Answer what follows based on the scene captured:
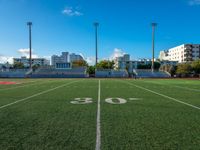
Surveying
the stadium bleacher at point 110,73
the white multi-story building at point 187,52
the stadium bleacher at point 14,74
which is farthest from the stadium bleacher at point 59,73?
the white multi-story building at point 187,52

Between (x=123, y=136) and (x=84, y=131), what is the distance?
2.84 feet

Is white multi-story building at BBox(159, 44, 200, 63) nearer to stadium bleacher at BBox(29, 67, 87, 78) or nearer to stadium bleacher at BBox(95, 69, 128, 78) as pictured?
stadium bleacher at BBox(95, 69, 128, 78)

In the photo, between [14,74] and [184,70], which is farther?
[184,70]

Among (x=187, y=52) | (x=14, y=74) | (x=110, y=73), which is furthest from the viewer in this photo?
(x=187, y=52)

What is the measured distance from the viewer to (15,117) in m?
5.63

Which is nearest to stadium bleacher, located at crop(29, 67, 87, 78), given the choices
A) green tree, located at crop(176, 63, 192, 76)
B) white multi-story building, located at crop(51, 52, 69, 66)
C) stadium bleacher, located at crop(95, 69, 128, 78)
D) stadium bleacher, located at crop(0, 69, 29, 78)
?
stadium bleacher, located at crop(0, 69, 29, 78)

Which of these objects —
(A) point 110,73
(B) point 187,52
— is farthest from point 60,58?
(A) point 110,73

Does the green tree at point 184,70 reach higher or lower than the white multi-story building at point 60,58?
lower

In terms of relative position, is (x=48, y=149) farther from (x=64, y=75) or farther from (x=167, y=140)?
(x=64, y=75)

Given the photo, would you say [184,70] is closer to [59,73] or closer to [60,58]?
[59,73]

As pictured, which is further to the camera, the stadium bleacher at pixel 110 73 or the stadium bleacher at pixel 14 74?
the stadium bleacher at pixel 110 73

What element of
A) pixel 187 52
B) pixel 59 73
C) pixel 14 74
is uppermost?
pixel 187 52

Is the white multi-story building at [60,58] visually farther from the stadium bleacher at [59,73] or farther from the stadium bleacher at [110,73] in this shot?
the stadium bleacher at [110,73]

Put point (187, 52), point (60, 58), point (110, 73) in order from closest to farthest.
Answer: point (110, 73)
point (187, 52)
point (60, 58)
